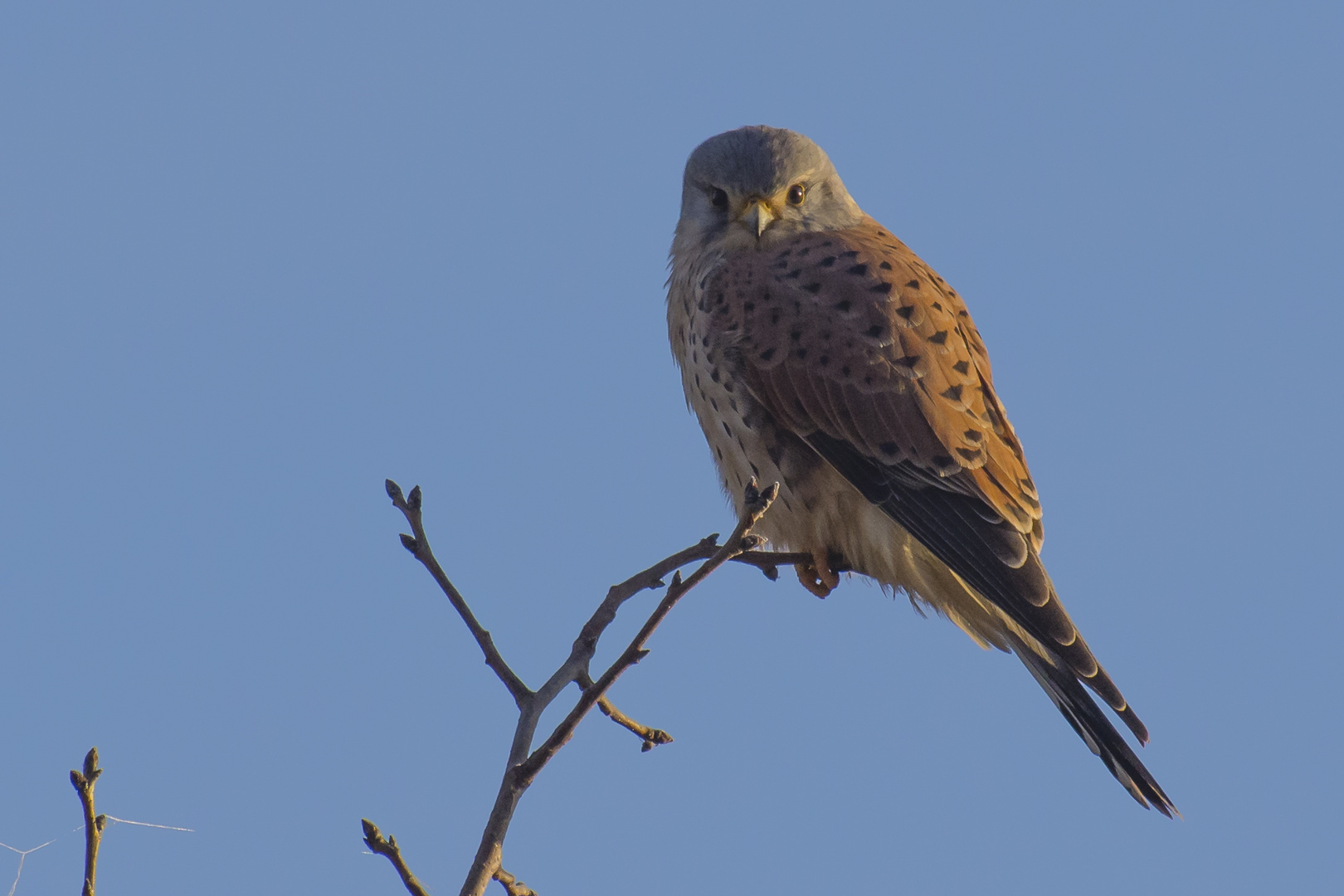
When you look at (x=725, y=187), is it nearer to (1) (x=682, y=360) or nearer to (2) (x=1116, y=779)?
(1) (x=682, y=360)

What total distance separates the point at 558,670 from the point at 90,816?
64 centimetres

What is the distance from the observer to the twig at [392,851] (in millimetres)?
1861

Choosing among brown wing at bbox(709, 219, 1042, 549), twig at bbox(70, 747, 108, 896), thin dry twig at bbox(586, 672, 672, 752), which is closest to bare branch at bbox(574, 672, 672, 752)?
thin dry twig at bbox(586, 672, 672, 752)

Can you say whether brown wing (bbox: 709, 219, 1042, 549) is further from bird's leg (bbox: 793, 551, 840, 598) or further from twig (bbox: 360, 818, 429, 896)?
twig (bbox: 360, 818, 429, 896)

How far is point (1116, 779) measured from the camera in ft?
11.9

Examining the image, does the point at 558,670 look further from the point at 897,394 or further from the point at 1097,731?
the point at 897,394

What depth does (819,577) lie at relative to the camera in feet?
14.1

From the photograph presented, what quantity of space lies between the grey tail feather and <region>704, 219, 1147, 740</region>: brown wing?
6.1 inches

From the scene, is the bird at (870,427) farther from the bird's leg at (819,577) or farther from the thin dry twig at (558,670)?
the thin dry twig at (558,670)

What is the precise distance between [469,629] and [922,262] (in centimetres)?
294

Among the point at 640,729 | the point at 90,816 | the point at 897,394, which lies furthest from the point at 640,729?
the point at 897,394

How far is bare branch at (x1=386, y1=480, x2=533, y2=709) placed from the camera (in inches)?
83.0

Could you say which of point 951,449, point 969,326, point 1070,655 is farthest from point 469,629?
point 969,326

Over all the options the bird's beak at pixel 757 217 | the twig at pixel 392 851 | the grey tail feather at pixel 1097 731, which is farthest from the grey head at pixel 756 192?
the twig at pixel 392 851
